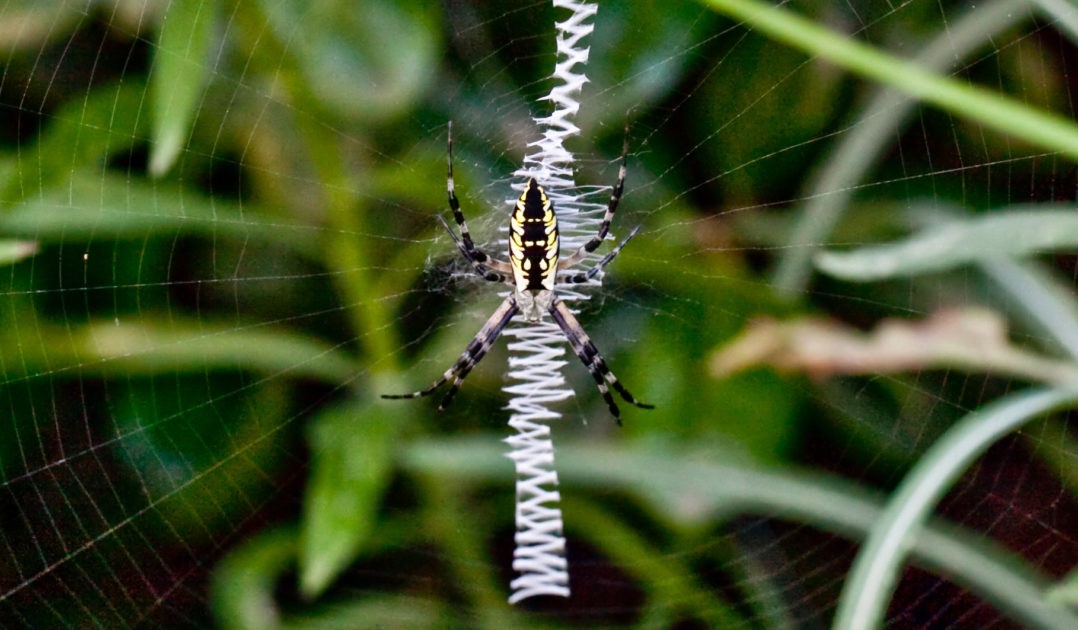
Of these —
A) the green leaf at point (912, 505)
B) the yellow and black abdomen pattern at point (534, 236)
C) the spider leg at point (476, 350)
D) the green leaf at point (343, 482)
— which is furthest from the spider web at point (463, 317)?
the green leaf at point (912, 505)

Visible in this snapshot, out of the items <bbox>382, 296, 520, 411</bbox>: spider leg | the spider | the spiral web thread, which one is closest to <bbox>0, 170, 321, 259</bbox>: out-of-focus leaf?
the spider

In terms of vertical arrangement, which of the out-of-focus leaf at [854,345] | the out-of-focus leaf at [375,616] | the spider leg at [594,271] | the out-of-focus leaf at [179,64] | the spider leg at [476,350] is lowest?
the out-of-focus leaf at [375,616]

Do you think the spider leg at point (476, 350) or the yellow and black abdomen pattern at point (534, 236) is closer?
the yellow and black abdomen pattern at point (534, 236)

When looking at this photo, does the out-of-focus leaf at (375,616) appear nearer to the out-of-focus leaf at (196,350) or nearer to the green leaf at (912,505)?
the out-of-focus leaf at (196,350)

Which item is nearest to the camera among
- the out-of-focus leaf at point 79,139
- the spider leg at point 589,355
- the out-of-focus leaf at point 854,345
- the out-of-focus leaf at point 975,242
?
the out-of-focus leaf at point 975,242

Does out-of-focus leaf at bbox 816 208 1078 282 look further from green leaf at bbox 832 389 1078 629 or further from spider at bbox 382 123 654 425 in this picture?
spider at bbox 382 123 654 425

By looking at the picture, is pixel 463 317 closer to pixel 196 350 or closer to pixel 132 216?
pixel 196 350

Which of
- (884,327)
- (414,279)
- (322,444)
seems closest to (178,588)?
(322,444)

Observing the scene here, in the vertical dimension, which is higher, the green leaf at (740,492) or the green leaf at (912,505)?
the green leaf at (912,505)
